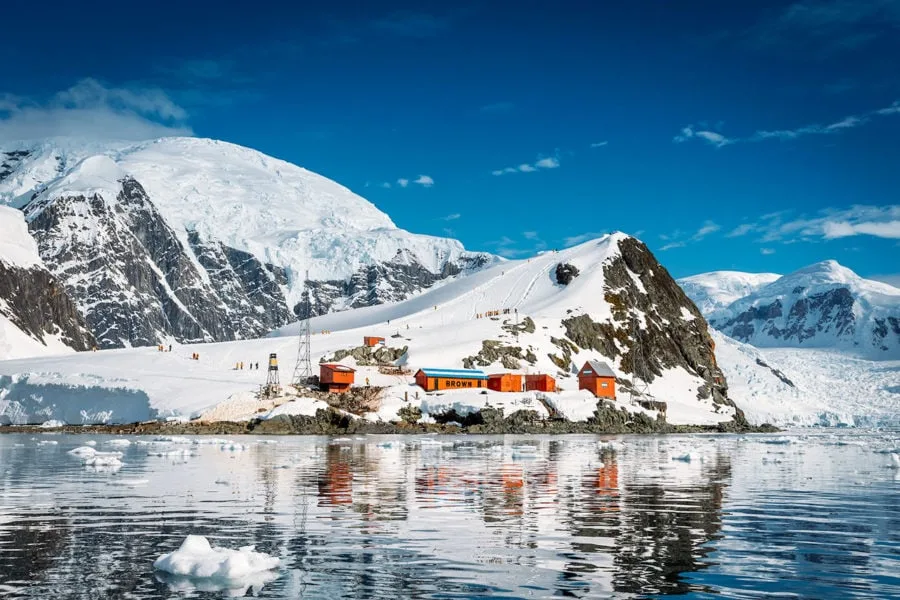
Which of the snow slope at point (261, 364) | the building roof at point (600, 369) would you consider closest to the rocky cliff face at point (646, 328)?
the snow slope at point (261, 364)

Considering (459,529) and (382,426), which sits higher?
(382,426)

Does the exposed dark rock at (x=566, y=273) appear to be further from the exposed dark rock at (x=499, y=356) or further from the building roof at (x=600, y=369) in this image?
the building roof at (x=600, y=369)

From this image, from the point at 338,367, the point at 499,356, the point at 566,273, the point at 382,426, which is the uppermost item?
the point at 566,273

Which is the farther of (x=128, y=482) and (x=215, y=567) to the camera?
(x=128, y=482)

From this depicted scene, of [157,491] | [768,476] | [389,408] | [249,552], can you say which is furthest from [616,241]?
[249,552]

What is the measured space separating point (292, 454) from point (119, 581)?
37650 millimetres

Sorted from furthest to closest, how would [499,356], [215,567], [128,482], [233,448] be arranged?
[499,356] < [233,448] < [128,482] < [215,567]

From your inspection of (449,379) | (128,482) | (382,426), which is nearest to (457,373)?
(449,379)

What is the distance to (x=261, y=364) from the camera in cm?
11538

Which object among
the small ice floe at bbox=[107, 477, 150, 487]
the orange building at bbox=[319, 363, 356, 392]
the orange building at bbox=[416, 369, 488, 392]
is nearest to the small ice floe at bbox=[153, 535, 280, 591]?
the small ice floe at bbox=[107, 477, 150, 487]

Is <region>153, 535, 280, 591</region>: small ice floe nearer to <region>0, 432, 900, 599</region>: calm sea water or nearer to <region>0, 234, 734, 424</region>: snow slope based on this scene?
<region>0, 432, 900, 599</region>: calm sea water

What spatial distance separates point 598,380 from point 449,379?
2335cm

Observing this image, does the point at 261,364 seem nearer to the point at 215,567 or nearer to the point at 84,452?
the point at 84,452

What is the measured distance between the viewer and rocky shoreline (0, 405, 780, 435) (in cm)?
8669
